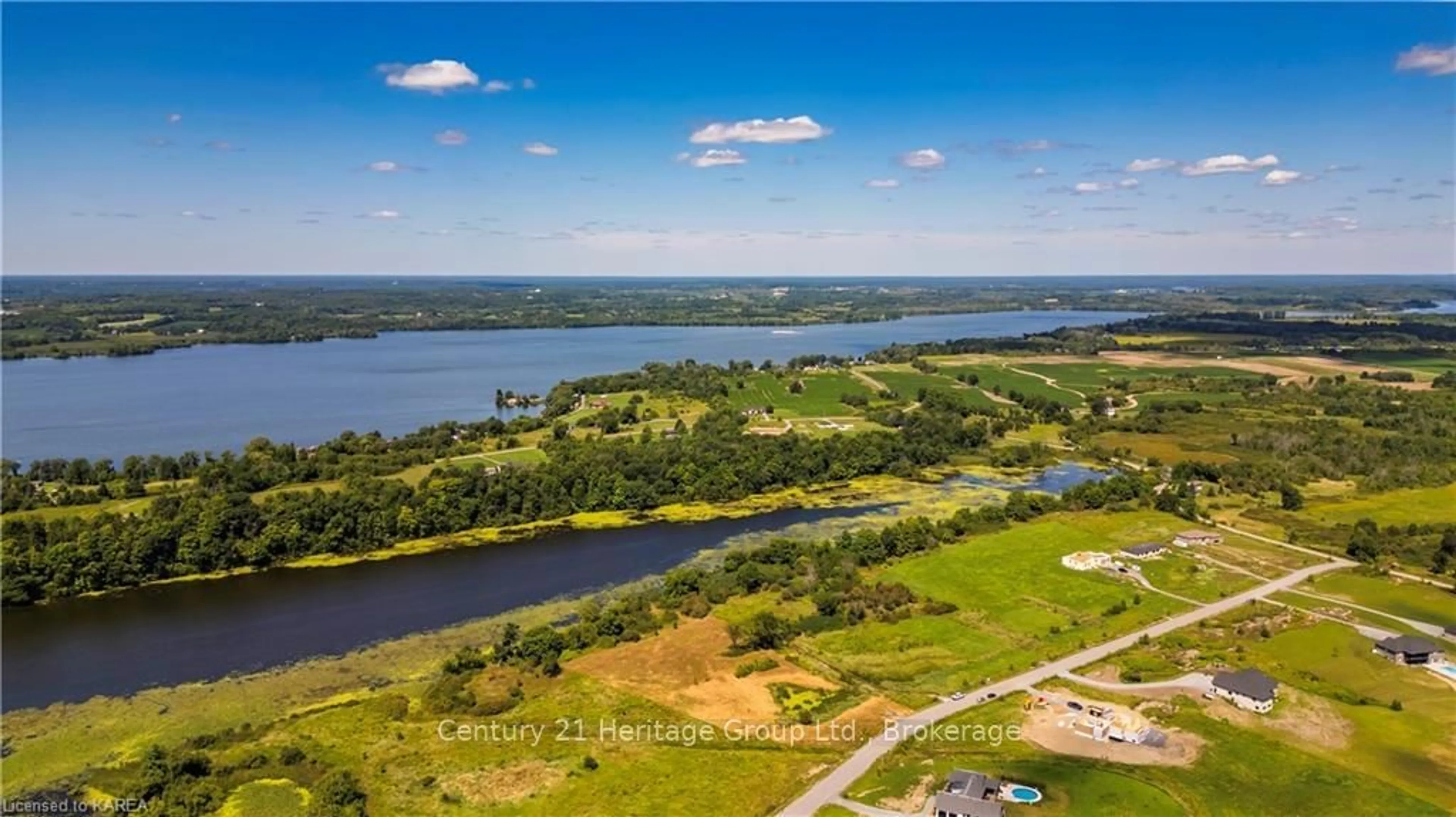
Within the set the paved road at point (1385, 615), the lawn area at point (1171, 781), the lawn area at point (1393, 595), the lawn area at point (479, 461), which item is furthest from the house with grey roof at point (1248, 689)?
the lawn area at point (479, 461)

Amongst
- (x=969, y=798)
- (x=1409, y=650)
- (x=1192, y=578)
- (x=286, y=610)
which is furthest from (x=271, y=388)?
(x=1409, y=650)

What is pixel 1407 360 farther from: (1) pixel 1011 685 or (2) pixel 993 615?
(1) pixel 1011 685

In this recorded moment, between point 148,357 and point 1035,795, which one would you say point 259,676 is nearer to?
point 1035,795

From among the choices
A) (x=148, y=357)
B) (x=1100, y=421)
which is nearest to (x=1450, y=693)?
(x=1100, y=421)

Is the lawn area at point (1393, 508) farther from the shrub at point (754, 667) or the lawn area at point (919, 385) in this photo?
the shrub at point (754, 667)

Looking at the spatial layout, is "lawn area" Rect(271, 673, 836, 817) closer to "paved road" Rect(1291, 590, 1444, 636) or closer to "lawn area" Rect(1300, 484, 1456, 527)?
"paved road" Rect(1291, 590, 1444, 636)

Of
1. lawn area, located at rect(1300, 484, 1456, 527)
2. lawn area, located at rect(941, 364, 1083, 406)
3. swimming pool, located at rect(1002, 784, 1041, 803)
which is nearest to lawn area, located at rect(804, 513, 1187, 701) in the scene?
swimming pool, located at rect(1002, 784, 1041, 803)

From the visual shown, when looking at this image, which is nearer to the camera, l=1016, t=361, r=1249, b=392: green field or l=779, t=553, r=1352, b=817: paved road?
l=779, t=553, r=1352, b=817: paved road
